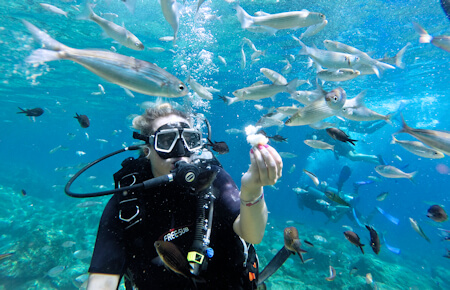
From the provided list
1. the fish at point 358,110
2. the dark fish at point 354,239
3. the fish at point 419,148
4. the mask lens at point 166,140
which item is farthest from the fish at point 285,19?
the dark fish at point 354,239

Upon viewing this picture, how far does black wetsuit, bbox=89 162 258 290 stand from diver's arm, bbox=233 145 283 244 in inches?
9.9

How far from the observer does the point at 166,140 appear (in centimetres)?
276

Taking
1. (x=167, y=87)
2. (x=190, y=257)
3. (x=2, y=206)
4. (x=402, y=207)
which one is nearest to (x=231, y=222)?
(x=190, y=257)

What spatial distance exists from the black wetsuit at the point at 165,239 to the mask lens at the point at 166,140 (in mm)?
493

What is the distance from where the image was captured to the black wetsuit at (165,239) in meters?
2.33

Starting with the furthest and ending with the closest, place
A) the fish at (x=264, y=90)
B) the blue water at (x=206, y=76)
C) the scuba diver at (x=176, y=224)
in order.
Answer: the blue water at (x=206, y=76)
the fish at (x=264, y=90)
the scuba diver at (x=176, y=224)

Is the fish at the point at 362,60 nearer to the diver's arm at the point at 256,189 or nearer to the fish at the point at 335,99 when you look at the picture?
the fish at the point at 335,99

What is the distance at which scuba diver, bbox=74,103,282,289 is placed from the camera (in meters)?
2.23

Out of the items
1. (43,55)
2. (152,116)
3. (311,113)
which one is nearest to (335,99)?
(311,113)

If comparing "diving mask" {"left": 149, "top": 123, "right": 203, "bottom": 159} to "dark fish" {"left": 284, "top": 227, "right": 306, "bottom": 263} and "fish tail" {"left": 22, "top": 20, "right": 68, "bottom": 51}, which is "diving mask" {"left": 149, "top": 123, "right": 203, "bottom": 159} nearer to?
"fish tail" {"left": 22, "top": 20, "right": 68, "bottom": 51}

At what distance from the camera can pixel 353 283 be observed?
27.6 feet

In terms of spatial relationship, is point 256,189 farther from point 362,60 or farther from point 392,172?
point 392,172

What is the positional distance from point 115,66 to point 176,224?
71.9 inches

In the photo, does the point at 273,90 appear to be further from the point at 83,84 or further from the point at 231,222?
the point at 83,84
